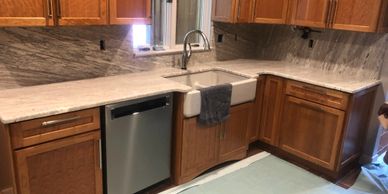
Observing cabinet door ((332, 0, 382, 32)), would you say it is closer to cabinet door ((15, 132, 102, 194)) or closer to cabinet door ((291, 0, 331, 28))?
cabinet door ((291, 0, 331, 28))

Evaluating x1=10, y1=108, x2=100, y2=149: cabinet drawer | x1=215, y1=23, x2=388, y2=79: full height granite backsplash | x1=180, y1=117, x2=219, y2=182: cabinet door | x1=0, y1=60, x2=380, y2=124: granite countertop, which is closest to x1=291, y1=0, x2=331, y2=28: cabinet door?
x1=215, y1=23, x2=388, y2=79: full height granite backsplash

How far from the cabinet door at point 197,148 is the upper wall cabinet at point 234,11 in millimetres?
1138

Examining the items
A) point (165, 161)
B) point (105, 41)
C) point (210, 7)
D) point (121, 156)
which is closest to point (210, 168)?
point (165, 161)

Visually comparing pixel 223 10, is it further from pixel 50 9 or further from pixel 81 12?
pixel 50 9

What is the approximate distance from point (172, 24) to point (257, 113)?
48.1 inches

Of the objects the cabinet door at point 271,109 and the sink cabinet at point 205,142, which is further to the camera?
the cabinet door at point 271,109

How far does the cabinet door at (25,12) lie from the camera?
1.79 m

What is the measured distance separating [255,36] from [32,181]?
113 inches

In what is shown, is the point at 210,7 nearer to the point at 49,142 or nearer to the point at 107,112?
the point at 107,112

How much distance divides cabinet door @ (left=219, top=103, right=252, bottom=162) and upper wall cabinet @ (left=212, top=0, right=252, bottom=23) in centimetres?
87

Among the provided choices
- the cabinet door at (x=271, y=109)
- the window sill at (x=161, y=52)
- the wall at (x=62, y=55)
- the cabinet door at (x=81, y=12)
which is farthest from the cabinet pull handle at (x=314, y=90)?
the cabinet door at (x=81, y=12)

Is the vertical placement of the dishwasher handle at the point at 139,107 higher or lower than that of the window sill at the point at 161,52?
lower

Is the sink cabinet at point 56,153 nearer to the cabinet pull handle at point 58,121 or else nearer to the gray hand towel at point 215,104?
the cabinet pull handle at point 58,121

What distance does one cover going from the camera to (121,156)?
7.25ft
